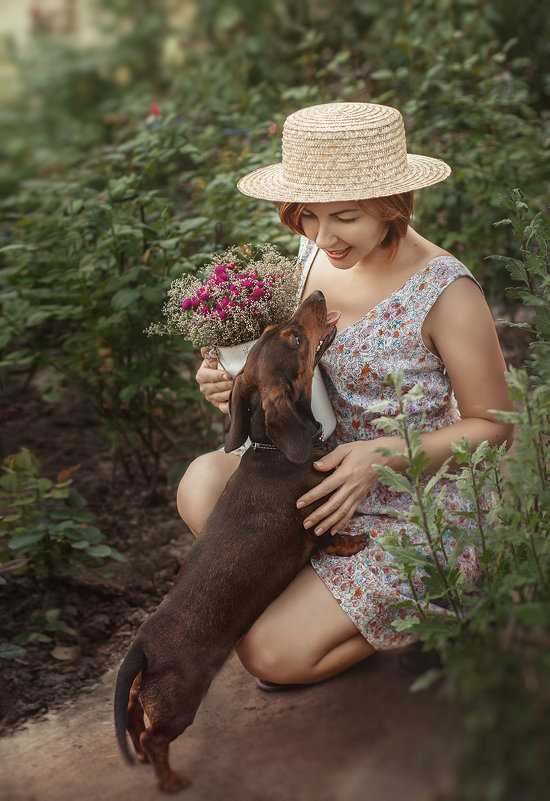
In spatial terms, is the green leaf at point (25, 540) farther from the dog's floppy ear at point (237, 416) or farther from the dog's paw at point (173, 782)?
the dog's paw at point (173, 782)

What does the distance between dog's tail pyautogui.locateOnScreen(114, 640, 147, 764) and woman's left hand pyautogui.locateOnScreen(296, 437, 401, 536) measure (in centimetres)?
64

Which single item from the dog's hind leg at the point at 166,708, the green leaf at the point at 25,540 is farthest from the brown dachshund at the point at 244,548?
the green leaf at the point at 25,540

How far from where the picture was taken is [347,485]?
2.55m

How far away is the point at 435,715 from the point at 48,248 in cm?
307

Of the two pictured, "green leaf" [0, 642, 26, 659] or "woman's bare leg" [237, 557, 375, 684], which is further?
"green leaf" [0, 642, 26, 659]

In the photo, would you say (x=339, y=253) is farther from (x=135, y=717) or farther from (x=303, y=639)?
(x=135, y=717)

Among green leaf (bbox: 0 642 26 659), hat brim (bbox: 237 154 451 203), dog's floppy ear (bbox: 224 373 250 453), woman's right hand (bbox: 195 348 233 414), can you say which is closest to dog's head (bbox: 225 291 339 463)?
dog's floppy ear (bbox: 224 373 250 453)

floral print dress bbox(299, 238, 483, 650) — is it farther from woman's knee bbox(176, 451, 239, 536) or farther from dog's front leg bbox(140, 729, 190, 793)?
dog's front leg bbox(140, 729, 190, 793)

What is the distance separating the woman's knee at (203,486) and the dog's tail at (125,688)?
63cm

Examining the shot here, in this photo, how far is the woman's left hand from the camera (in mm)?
2543

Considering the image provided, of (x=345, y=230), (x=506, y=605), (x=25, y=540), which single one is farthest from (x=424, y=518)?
(x=25, y=540)

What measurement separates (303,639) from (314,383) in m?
0.82

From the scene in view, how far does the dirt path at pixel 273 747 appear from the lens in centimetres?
132

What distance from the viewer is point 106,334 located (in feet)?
11.5
